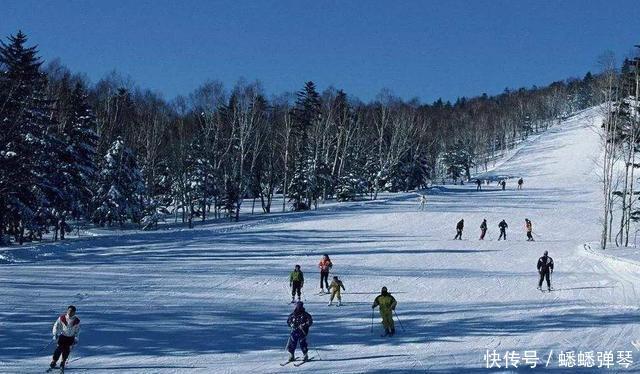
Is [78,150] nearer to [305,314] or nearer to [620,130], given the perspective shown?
[305,314]

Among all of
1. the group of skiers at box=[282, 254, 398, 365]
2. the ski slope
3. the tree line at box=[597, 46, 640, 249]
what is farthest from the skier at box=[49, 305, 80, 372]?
the tree line at box=[597, 46, 640, 249]

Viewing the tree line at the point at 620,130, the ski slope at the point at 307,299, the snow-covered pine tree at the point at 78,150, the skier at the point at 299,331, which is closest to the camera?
the skier at the point at 299,331

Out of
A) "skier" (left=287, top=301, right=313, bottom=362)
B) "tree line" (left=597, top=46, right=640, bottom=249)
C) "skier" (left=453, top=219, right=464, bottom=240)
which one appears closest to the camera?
"skier" (left=287, top=301, right=313, bottom=362)

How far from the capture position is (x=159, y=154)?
5997 centimetres

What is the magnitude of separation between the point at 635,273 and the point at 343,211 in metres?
27.7

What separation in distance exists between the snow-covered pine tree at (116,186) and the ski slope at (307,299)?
951 cm

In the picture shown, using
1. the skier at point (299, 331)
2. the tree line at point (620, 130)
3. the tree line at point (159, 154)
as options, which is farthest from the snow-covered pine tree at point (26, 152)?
the tree line at point (620, 130)

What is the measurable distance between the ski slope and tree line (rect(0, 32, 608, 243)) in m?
5.36

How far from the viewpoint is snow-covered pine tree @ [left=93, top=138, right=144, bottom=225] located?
43188mm

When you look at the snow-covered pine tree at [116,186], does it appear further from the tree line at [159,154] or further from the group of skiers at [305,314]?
the group of skiers at [305,314]

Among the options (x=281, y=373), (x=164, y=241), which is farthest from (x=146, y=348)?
(x=164, y=241)

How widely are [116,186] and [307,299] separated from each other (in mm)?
28679

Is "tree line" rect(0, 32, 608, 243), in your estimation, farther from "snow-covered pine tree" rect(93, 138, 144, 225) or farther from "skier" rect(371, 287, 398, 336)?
"skier" rect(371, 287, 398, 336)

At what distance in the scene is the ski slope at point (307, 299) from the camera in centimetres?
1318
